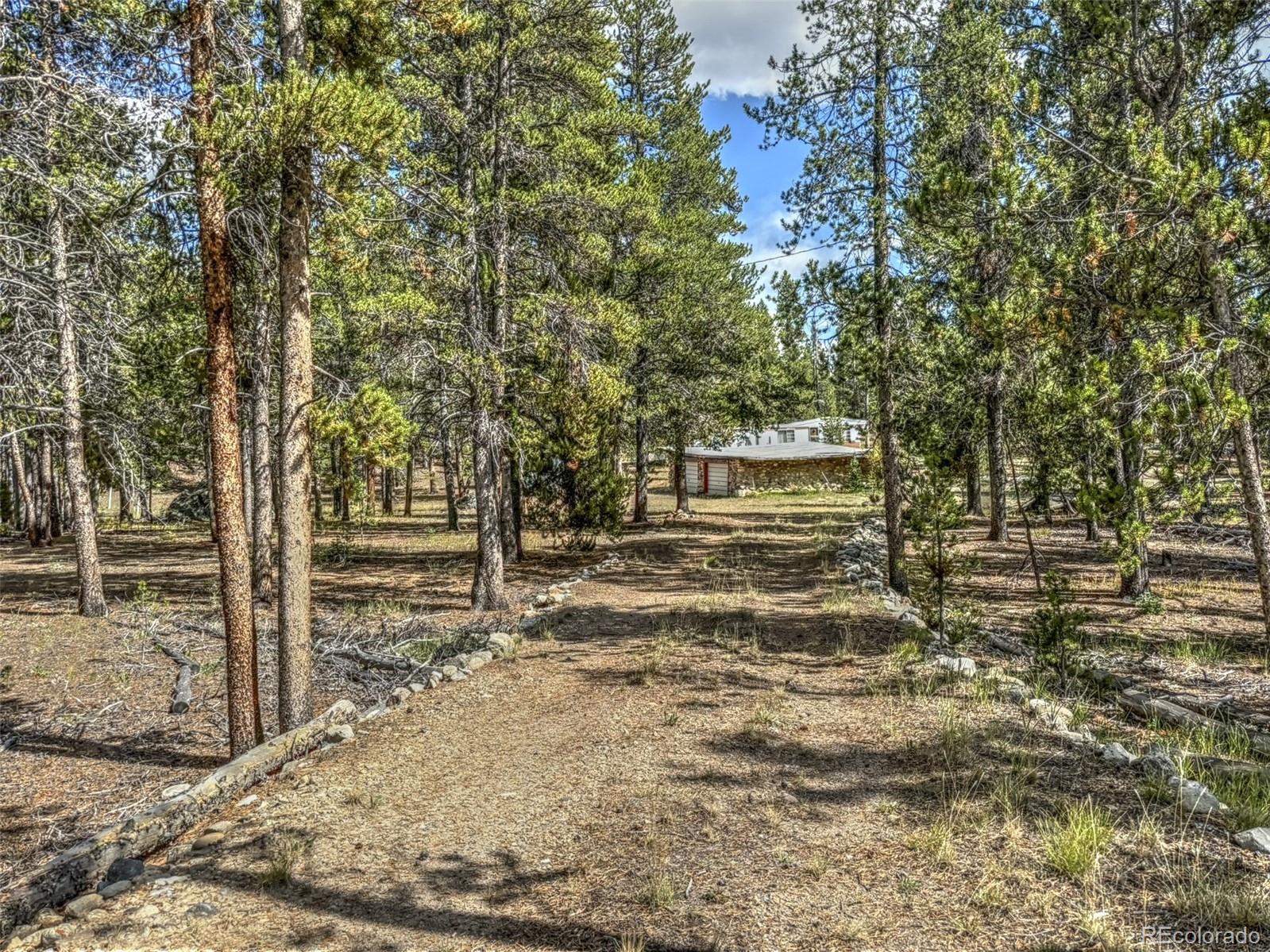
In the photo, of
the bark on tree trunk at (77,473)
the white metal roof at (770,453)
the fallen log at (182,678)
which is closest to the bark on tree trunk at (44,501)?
the bark on tree trunk at (77,473)

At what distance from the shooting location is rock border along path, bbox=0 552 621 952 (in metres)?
3.70

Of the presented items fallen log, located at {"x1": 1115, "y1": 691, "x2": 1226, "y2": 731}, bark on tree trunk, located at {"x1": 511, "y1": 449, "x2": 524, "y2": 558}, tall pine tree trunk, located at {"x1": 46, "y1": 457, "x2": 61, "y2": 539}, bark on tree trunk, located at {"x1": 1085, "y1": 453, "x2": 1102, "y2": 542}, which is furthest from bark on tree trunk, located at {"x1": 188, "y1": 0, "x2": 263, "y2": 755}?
tall pine tree trunk, located at {"x1": 46, "y1": 457, "x2": 61, "y2": 539}

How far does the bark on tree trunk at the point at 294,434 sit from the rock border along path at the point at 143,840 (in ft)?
1.27

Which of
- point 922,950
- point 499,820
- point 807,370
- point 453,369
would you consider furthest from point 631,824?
point 807,370

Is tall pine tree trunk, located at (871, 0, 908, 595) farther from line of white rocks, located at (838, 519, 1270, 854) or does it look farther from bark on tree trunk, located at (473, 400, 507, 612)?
bark on tree trunk, located at (473, 400, 507, 612)

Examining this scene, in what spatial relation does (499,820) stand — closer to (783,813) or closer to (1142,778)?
(783,813)

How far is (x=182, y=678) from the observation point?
26.6 ft

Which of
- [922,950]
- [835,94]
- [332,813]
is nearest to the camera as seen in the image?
[922,950]

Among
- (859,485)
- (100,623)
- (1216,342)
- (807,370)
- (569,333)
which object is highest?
(807,370)

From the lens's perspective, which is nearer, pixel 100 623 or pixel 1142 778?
pixel 1142 778

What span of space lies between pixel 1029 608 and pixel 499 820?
8.16m

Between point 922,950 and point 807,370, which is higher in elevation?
point 807,370

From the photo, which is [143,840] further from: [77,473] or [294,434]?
[77,473]

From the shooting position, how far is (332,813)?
180 inches
